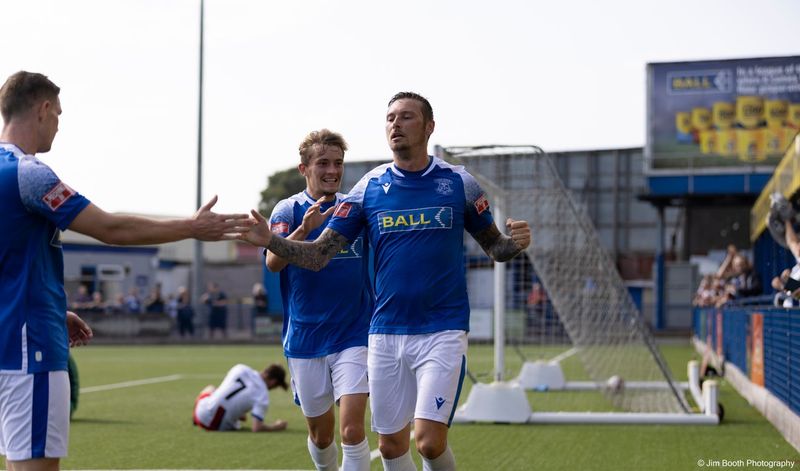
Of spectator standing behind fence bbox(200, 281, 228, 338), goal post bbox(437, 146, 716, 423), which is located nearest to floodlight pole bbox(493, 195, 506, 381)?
goal post bbox(437, 146, 716, 423)

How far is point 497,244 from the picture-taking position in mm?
6324

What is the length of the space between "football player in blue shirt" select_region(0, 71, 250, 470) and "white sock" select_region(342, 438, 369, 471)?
2251 mm

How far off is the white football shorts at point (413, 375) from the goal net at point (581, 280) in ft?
23.2

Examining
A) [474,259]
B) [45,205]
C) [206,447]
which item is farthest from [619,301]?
[45,205]

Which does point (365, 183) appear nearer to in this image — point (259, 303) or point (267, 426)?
point (267, 426)

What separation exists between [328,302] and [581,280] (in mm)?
8359

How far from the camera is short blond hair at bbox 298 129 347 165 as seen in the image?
7.11 m

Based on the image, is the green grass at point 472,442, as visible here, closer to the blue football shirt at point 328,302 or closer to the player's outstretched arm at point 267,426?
the player's outstretched arm at point 267,426

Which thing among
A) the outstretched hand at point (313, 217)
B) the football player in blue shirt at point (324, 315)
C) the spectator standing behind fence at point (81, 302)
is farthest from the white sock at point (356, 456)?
the spectator standing behind fence at point (81, 302)

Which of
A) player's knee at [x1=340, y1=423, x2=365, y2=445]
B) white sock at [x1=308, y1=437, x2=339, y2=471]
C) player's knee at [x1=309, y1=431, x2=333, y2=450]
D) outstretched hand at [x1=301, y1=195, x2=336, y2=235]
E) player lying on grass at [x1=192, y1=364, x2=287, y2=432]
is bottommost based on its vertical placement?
player lying on grass at [x1=192, y1=364, x2=287, y2=432]

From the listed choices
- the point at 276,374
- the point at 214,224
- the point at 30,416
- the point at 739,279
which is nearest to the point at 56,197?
the point at 214,224

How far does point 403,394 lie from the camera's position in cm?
613

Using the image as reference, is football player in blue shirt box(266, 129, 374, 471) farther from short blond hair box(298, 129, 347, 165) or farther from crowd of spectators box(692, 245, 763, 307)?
crowd of spectators box(692, 245, 763, 307)

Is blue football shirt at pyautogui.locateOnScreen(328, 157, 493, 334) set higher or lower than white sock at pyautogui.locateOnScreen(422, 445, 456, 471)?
higher
